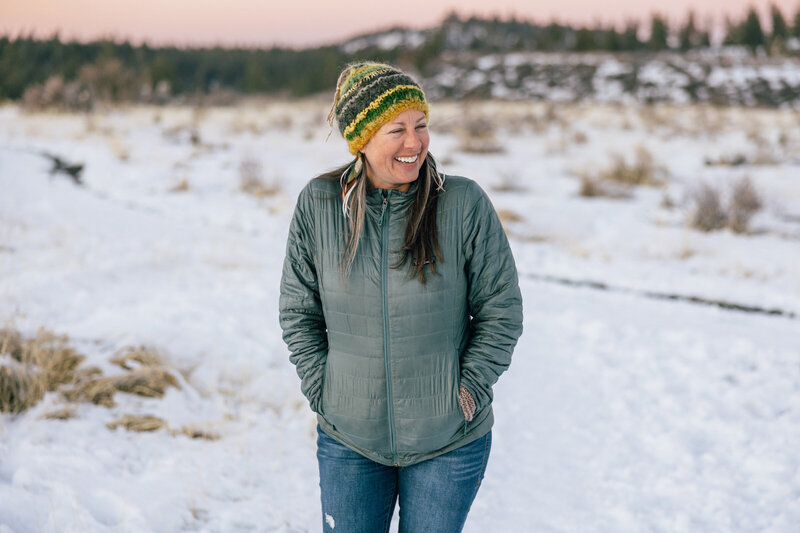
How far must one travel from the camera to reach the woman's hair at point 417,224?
1577mm

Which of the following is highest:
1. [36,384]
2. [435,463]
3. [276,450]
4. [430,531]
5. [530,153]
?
[530,153]

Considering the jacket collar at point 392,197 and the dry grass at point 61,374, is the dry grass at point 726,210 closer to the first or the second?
the dry grass at point 61,374

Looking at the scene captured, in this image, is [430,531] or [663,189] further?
[663,189]

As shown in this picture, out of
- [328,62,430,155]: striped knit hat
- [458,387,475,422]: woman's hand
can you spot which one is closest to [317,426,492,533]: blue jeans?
[458,387,475,422]: woman's hand

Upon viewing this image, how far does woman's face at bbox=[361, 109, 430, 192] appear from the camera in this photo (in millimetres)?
1618

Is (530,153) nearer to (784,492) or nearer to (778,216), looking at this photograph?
(778,216)

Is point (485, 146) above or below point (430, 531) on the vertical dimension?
above

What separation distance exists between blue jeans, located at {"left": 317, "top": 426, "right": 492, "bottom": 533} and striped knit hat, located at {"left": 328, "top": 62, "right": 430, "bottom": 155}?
898 mm

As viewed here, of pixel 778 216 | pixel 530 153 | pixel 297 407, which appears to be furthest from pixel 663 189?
pixel 297 407

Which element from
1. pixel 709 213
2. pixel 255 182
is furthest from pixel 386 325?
pixel 255 182

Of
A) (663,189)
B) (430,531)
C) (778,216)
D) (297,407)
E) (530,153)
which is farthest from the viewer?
(530,153)

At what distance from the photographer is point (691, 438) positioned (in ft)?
11.0

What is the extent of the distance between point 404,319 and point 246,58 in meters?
76.4

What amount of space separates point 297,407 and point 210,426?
0.55 metres
